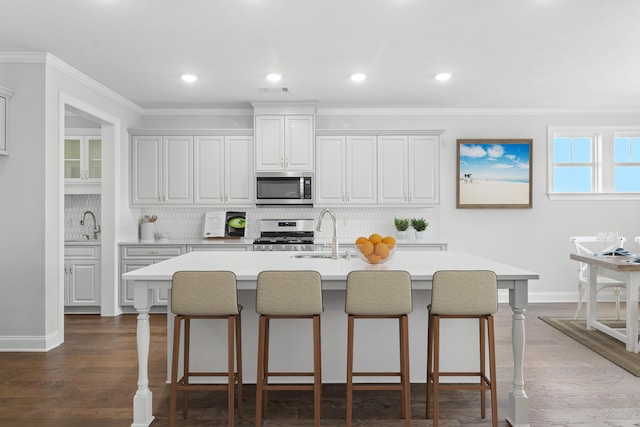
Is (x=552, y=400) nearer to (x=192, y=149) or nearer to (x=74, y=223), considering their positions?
(x=192, y=149)

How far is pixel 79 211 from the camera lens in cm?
624

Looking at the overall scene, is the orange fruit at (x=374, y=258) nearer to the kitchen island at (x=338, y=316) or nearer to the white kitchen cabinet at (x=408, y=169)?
the kitchen island at (x=338, y=316)

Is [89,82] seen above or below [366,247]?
above

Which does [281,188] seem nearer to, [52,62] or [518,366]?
[52,62]

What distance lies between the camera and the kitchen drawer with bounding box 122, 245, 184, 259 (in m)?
5.72

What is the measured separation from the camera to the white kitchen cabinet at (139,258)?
5.72m

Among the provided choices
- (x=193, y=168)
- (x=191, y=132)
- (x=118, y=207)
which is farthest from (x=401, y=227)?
(x=118, y=207)

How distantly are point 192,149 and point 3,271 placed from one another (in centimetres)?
257

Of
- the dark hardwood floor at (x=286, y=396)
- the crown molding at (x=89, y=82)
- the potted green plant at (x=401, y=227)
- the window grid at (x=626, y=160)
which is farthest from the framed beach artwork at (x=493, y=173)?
the crown molding at (x=89, y=82)

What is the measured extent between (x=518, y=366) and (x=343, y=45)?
9.06 feet

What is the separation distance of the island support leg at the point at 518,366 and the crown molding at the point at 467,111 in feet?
13.0

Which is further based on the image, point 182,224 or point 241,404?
point 182,224

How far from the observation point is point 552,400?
3.15 m

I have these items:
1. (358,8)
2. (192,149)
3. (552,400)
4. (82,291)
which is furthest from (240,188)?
(552,400)
